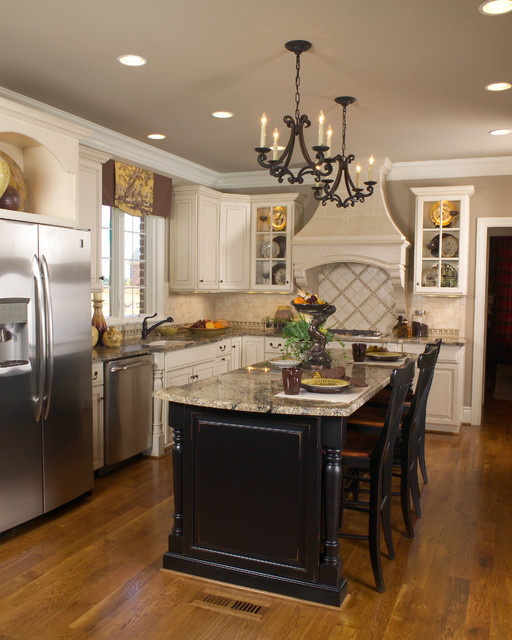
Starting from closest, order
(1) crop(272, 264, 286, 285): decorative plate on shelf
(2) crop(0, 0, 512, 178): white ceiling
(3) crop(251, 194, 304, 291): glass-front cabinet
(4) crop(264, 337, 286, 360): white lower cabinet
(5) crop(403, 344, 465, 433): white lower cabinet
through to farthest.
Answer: (2) crop(0, 0, 512, 178): white ceiling
(5) crop(403, 344, 465, 433): white lower cabinet
(4) crop(264, 337, 286, 360): white lower cabinet
(3) crop(251, 194, 304, 291): glass-front cabinet
(1) crop(272, 264, 286, 285): decorative plate on shelf

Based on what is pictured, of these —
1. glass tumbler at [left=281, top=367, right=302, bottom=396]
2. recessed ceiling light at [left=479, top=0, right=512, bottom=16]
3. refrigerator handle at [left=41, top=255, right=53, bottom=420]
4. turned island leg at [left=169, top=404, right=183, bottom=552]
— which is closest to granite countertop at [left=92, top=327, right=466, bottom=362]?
refrigerator handle at [left=41, top=255, right=53, bottom=420]

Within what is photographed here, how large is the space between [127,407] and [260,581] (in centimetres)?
212

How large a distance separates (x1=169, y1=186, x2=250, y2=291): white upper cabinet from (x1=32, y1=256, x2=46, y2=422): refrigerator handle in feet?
9.60

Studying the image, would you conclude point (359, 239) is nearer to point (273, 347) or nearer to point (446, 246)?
point (446, 246)

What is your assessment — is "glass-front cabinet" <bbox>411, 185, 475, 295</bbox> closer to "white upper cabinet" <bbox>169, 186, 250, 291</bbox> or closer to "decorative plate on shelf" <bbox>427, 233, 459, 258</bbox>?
"decorative plate on shelf" <bbox>427, 233, 459, 258</bbox>

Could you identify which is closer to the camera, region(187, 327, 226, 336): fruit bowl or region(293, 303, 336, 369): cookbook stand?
region(293, 303, 336, 369): cookbook stand

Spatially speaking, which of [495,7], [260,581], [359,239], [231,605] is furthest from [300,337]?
[359,239]

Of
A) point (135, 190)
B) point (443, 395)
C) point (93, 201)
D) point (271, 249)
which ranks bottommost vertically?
point (443, 395)

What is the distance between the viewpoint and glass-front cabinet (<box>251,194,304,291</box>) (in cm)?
664

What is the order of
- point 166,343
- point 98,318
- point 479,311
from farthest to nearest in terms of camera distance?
1. point 479,311
2. point 166,343
3. point 98,318

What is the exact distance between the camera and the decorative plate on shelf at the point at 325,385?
2969 millimetres

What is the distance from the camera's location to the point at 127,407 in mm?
4609

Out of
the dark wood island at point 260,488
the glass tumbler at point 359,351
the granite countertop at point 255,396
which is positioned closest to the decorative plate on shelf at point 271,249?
the glass tumbler at point 359,351

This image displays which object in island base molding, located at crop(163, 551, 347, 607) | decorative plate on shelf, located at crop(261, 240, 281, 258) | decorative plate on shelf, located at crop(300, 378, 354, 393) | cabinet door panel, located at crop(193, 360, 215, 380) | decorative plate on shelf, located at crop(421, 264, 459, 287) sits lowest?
island base molding, located at crop(163, 551, 347, 607)
